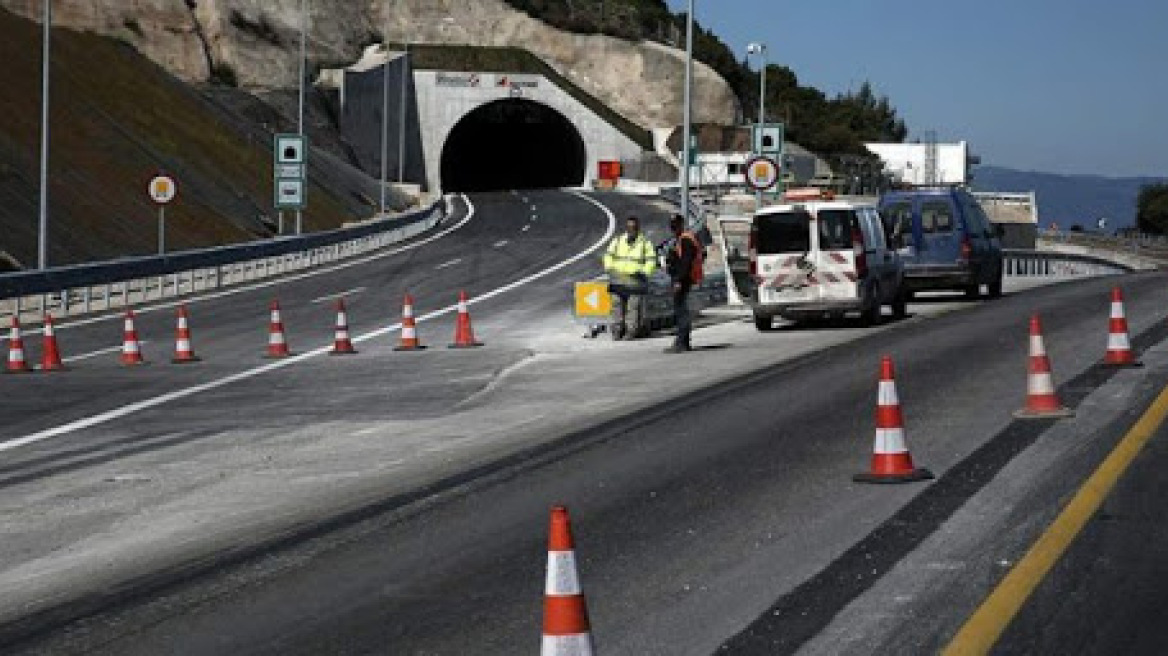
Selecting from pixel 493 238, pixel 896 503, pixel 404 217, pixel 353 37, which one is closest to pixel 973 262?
pixel 896 503

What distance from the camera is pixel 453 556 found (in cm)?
1112

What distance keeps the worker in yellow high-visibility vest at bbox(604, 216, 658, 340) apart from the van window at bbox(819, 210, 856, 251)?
2.72 meters

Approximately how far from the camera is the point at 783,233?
1208 inches

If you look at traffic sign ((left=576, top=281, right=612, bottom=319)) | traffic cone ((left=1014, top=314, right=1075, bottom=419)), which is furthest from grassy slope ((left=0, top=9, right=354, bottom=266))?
traffic cone ((left=1014, top=314, right=1075, bottom=419))

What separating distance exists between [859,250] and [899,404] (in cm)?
1621

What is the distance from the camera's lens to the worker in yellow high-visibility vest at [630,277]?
95.9 feet

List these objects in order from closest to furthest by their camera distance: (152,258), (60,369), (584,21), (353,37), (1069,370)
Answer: (1069,370), (60,369), (152,258), (353,37), (584,21)

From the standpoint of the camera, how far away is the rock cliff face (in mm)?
100438

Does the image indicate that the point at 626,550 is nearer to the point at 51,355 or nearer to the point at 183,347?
the point at 51,355

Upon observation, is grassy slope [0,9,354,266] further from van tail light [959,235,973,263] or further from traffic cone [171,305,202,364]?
van tail light [959,235,973,263]

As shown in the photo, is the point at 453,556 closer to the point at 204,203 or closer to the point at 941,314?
the point at 941,314

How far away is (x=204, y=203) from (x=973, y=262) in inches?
1570

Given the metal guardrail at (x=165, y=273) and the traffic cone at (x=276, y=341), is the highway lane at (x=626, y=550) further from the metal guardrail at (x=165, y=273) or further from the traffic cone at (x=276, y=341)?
the metal guardrail at (x=165, y=273)

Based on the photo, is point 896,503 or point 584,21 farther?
point 584,21
